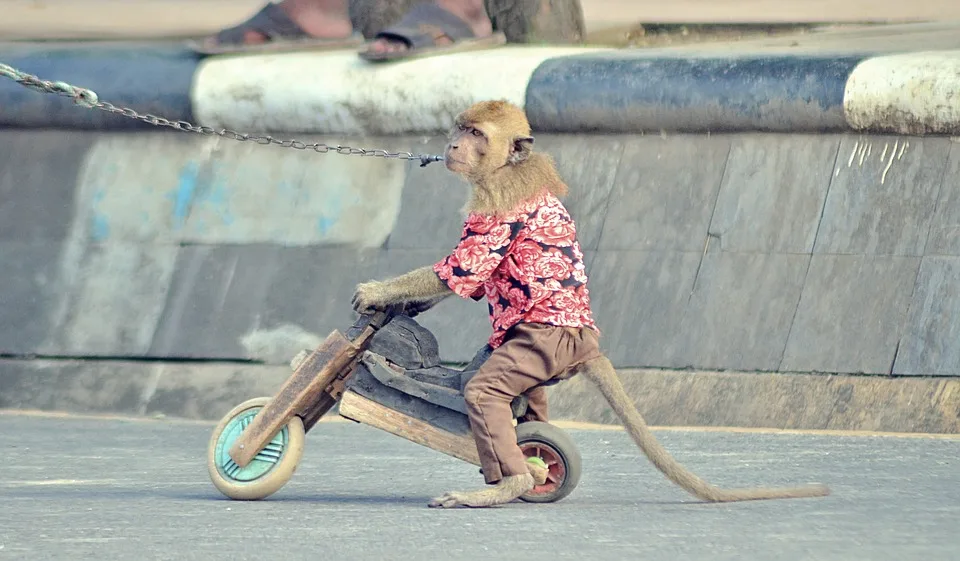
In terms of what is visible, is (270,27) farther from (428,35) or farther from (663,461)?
(663,461)

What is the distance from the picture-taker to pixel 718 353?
367 inches

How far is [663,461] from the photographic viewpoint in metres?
6.81

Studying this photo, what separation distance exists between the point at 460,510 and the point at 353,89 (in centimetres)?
463

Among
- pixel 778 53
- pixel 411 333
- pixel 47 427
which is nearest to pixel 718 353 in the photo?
pixel 778 53

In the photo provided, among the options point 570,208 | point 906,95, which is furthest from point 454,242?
point 906,95

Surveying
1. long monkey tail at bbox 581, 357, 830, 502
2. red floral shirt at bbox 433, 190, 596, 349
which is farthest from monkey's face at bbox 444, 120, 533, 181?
long monkey tail at bbox 581, 357, 830, 502

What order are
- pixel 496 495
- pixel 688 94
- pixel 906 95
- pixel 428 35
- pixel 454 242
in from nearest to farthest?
pixel 496 495 → pixel 906 95 → pixel 688 94 → pixel 454 242 → pixel 428 35

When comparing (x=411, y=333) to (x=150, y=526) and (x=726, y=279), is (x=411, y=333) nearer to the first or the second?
(x=150, y=526)

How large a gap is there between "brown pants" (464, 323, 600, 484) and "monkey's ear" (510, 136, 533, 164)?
0.62m

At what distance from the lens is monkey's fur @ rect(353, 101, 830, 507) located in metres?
6.80

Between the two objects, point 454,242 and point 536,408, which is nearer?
point 536,408

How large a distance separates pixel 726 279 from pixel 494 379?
9.68 feet

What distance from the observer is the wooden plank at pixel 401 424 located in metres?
7.00

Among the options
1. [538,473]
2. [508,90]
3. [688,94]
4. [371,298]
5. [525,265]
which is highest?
[688,94]
